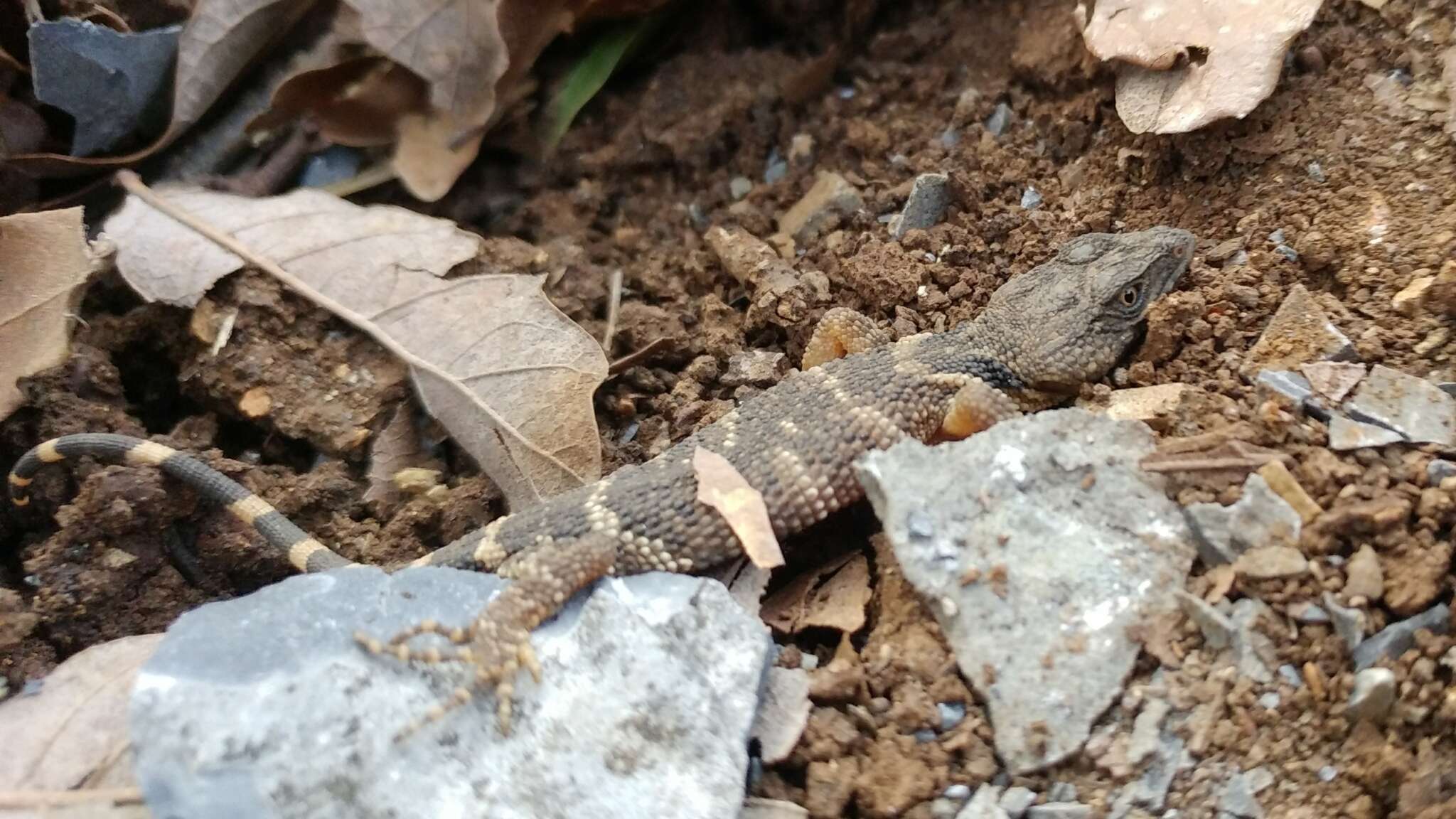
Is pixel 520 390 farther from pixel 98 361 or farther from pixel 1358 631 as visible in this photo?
pixel 1358 631

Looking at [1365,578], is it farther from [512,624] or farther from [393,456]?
[393,456]

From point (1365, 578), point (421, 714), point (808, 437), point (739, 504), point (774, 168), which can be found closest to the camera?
point (1365, 578)

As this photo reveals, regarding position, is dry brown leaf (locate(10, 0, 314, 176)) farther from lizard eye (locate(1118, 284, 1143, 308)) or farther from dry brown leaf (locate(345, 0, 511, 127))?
lizard eye (locate(1118, 284, 1143, 308))

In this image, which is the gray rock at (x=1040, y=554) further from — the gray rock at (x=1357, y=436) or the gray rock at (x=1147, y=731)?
the gray rock at (x=1357, y=436)

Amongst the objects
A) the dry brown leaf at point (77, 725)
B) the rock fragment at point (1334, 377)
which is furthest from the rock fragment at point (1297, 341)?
the dry brown leaf at point (77, 725)

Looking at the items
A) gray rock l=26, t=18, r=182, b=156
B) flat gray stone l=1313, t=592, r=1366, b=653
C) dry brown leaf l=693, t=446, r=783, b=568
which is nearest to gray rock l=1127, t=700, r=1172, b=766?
flat gray stone l=1313, t=592, r=1366, b=653

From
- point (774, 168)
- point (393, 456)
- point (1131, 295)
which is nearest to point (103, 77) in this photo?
point (393, 456)

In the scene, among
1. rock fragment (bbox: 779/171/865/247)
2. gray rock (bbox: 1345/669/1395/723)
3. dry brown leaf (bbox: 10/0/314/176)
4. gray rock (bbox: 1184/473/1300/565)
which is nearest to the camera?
gray rock (bbox: 1345/669/1395/723)
